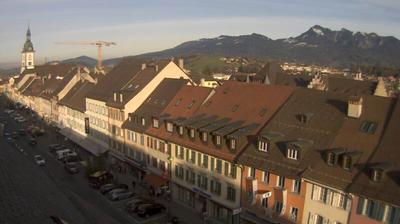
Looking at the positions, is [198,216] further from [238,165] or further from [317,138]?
[317,138]

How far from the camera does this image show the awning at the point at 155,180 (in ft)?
156

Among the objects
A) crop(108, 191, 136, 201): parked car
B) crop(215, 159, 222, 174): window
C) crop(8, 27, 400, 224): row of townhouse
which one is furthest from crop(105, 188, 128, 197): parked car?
crop(215, 159, 222, 174): window

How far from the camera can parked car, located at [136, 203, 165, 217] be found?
4294 cm

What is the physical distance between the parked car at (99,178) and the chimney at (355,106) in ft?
110

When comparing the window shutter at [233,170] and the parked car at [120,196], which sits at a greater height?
the window shutter at [233,170]

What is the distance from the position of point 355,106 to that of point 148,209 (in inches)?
907

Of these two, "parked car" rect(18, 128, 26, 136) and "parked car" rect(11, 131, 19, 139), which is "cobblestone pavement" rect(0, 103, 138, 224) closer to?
"parked car" rect(11, 131, 19, 139)

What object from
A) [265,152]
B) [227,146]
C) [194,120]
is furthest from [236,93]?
[265,152]

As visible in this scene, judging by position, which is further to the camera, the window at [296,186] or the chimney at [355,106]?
the chimney at [355,106]

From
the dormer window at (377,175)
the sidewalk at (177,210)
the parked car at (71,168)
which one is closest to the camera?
the dormer window at (377,175)

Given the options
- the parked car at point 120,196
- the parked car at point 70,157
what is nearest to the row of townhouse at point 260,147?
the parked car at point 120,196

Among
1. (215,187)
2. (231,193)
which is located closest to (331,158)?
(231,193)

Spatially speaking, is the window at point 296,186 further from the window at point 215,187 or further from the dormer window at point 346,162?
the window at point 215,187

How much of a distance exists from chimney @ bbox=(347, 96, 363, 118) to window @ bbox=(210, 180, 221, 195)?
13.9 m
